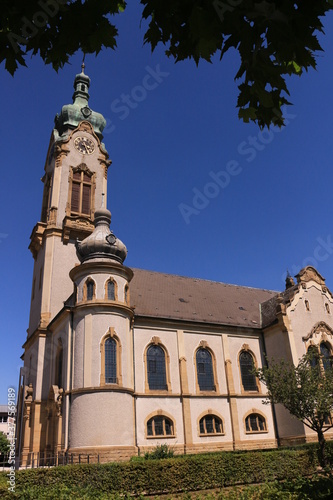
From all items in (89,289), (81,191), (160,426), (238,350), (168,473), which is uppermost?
(81,191)

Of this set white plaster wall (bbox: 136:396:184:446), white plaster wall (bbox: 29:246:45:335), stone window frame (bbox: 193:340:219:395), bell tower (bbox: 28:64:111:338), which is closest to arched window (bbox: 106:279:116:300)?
white plaster wall (bbox: 136:396:184:446)

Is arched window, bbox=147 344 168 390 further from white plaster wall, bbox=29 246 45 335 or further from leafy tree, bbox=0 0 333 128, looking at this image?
leafy tree, bbox=0 0 333 128

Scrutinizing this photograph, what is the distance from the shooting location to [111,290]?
28.9m

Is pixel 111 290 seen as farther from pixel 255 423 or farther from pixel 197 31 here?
pixel 197 31

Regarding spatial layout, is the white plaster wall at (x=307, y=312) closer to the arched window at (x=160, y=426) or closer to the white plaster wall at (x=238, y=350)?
the white plaster wall at (x=238, y=350)

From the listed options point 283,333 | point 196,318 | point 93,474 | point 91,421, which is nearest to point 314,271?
point 283,333

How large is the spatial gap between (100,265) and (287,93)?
25589mm

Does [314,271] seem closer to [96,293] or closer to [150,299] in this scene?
[150,299]

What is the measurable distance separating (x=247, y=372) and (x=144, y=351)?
9525 mm

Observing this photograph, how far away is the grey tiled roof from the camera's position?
112 ft

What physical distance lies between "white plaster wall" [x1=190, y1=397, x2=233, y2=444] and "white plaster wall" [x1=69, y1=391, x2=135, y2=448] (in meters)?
5.57

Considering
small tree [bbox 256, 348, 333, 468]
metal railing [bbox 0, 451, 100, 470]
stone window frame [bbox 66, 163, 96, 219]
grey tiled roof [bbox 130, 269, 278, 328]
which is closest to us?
metal railing [bbox 0, 451, 100, 470]

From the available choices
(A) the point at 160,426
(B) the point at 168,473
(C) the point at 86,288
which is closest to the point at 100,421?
(A) the point at 160,426

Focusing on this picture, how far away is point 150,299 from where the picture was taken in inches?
1373
